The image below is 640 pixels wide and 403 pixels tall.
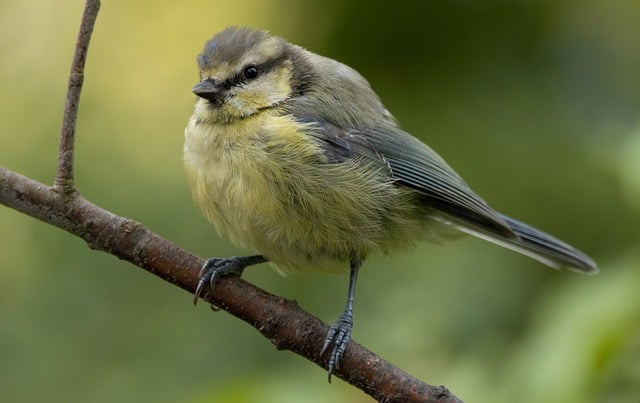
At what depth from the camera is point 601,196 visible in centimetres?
310

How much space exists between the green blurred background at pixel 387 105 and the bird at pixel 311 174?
223mm

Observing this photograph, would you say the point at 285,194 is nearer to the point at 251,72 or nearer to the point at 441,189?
the point at 251,72

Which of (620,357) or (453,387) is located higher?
(620,357)

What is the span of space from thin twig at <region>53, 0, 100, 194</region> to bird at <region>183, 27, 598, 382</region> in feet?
1.49

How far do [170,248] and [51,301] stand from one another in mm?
1483

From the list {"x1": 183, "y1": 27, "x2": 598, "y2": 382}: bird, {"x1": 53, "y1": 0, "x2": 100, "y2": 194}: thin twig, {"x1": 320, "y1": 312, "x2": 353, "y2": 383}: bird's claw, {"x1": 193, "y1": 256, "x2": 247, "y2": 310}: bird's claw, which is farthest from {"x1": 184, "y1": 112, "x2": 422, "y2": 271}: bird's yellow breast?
{"x1": 53, "y1": 0, "x2": 100, "y2": 194}: thin twig

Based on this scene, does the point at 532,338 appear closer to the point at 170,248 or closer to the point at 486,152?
the point at 170,248

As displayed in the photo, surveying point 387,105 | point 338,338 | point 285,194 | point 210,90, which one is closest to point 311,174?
point 285,194

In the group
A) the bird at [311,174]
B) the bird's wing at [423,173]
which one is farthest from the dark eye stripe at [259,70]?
the bird's wing at [423,173]

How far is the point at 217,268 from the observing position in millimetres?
2195

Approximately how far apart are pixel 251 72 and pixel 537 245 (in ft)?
3.59

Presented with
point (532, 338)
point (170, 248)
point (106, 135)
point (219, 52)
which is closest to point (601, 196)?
point (532, 338)

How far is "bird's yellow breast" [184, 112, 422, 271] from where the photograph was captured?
94.3 inches

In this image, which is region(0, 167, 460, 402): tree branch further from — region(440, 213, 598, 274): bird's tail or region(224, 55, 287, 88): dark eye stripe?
region(440, 213, 598, 274): bird's tail
